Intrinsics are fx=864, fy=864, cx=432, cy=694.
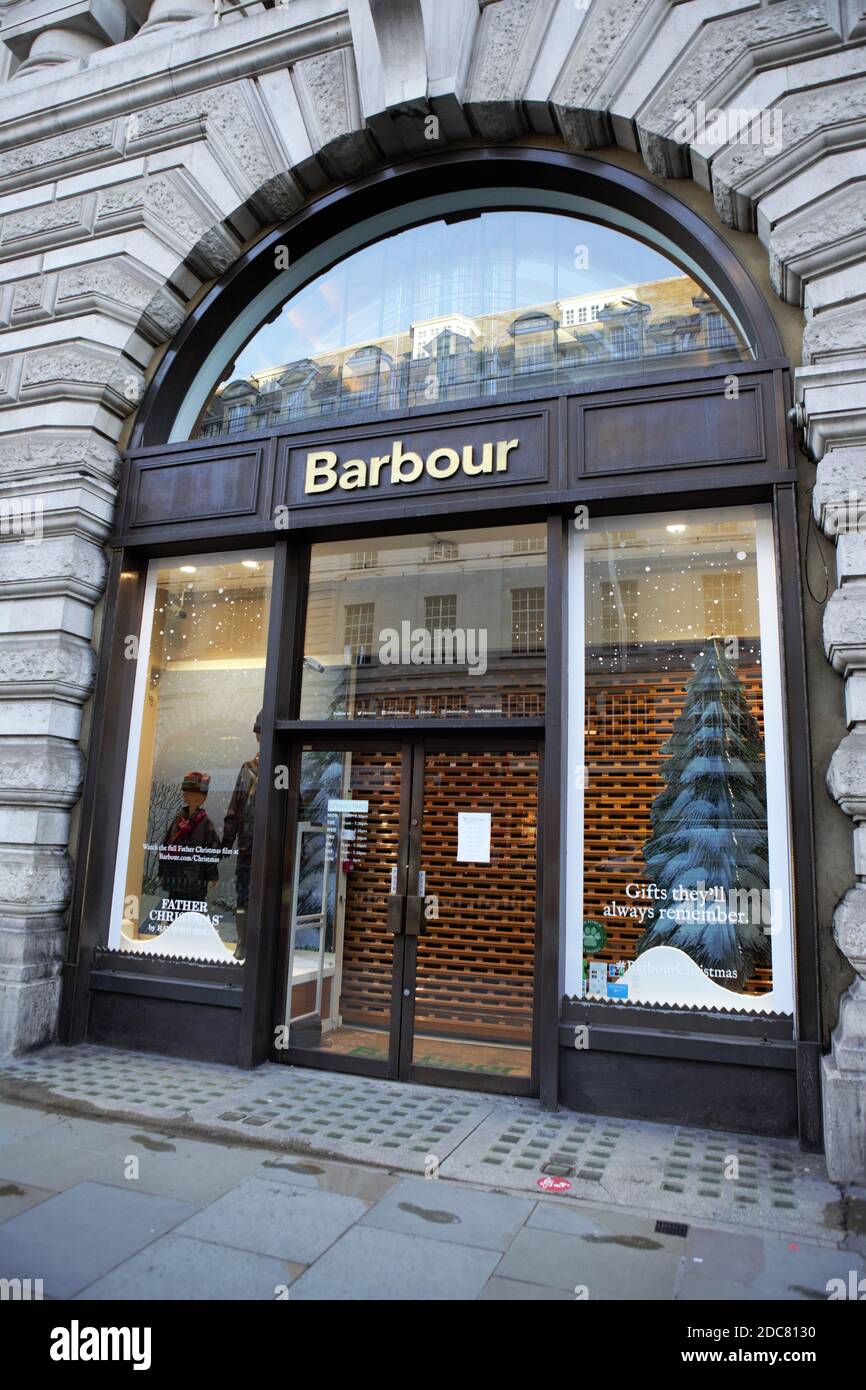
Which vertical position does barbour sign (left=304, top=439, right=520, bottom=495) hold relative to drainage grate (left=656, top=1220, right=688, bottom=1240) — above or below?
above

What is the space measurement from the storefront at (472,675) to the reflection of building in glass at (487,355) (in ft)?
0.10

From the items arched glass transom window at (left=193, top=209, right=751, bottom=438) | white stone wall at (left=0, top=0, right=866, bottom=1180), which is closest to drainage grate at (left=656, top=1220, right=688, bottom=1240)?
white stone wall at (left=0, top=0, right=866, bottom=1180)

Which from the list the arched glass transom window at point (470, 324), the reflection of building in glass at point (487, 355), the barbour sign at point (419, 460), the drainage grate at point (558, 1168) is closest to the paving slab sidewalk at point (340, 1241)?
the drainage grate at point (558, 1168)

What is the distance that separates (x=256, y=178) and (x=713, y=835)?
6991mm

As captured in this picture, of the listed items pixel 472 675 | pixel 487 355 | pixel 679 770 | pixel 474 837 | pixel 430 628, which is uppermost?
pixel 487 355

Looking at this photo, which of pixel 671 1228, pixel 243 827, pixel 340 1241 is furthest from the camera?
pixel 243 827

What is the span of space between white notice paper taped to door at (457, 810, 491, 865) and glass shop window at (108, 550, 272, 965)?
1798 mm

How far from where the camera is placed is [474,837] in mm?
6625

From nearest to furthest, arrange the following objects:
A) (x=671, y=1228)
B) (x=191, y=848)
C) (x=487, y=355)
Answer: (x=671, y=1228)
(x=191, y=848)
(x=487, y=355)

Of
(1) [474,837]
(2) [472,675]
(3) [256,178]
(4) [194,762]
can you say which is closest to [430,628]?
(2) [472,675]

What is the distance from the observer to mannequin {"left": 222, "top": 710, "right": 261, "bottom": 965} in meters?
7.10

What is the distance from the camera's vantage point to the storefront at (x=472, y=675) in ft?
19.6

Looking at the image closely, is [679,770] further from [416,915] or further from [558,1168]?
[558,1168]

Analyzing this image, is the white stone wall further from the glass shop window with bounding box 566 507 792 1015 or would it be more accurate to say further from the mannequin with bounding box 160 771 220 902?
the mannequin with bounding box 160 771 220 902
